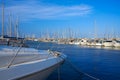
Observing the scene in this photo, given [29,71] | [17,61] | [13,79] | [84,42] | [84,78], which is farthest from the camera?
[84,42]

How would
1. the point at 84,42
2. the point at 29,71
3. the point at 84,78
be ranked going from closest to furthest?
the point at 29,71, the point at 84,78, the point at 84,42

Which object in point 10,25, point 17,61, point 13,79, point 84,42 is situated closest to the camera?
point 13,79

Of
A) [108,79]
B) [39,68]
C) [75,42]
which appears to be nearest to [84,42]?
[75,42]

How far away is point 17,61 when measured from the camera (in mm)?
8352

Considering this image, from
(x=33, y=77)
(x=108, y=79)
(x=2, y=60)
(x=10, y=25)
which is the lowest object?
(x=108, y=79)

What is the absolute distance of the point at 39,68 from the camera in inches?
330

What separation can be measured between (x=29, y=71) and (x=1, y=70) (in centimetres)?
113

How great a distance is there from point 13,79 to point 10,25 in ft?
104

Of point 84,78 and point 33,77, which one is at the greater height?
point 33,77

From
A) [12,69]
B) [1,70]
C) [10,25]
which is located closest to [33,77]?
[12,69]

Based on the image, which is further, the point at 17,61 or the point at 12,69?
the point at 17,61

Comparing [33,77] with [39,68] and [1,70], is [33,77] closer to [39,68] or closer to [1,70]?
[39,68]

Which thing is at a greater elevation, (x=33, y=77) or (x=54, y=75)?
(x=33, y=77)

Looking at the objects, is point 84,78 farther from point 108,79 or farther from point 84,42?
point 84,42
